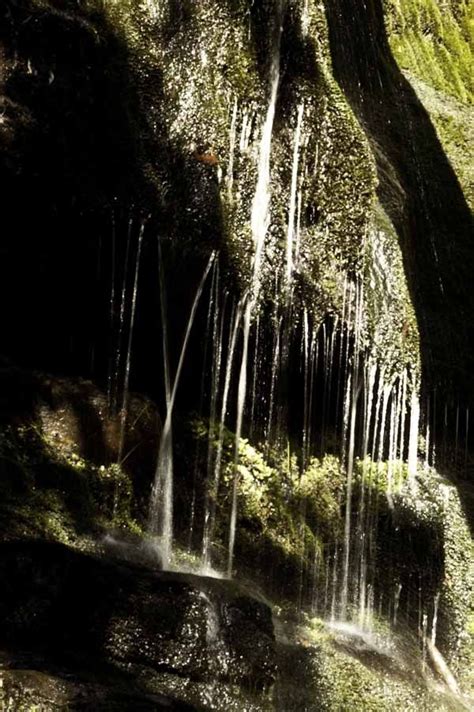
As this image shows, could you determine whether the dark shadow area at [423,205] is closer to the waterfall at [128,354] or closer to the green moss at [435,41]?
the green moss at [435,41]

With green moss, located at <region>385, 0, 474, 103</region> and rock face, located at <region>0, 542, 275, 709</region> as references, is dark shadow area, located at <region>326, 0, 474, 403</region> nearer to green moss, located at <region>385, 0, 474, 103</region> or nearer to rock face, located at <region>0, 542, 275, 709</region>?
green moss, located at <region>385, 0, 474, 103</region>

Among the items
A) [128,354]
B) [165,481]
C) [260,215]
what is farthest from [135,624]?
[260,215]

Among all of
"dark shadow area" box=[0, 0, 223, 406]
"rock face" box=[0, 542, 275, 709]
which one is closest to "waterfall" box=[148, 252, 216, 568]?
"dark shadow area" box=[0, 0, 223, 406]

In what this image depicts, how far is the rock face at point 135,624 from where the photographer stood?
13.1ft

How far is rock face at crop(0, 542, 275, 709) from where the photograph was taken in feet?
13.1

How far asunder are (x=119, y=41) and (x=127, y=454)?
9.75 feet

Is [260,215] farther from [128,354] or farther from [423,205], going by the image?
[423,205]

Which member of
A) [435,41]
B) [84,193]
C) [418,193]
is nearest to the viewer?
[84,193]

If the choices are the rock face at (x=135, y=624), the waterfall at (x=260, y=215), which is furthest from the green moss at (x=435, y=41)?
the rock face at (x=135, y=624)

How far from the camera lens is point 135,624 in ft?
13.8

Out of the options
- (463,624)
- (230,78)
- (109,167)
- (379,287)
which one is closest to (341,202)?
(379,287)

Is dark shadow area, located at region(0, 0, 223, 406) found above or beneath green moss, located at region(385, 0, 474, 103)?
beneath

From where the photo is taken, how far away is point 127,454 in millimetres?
6613

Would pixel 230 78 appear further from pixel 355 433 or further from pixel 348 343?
pixel 355 433
